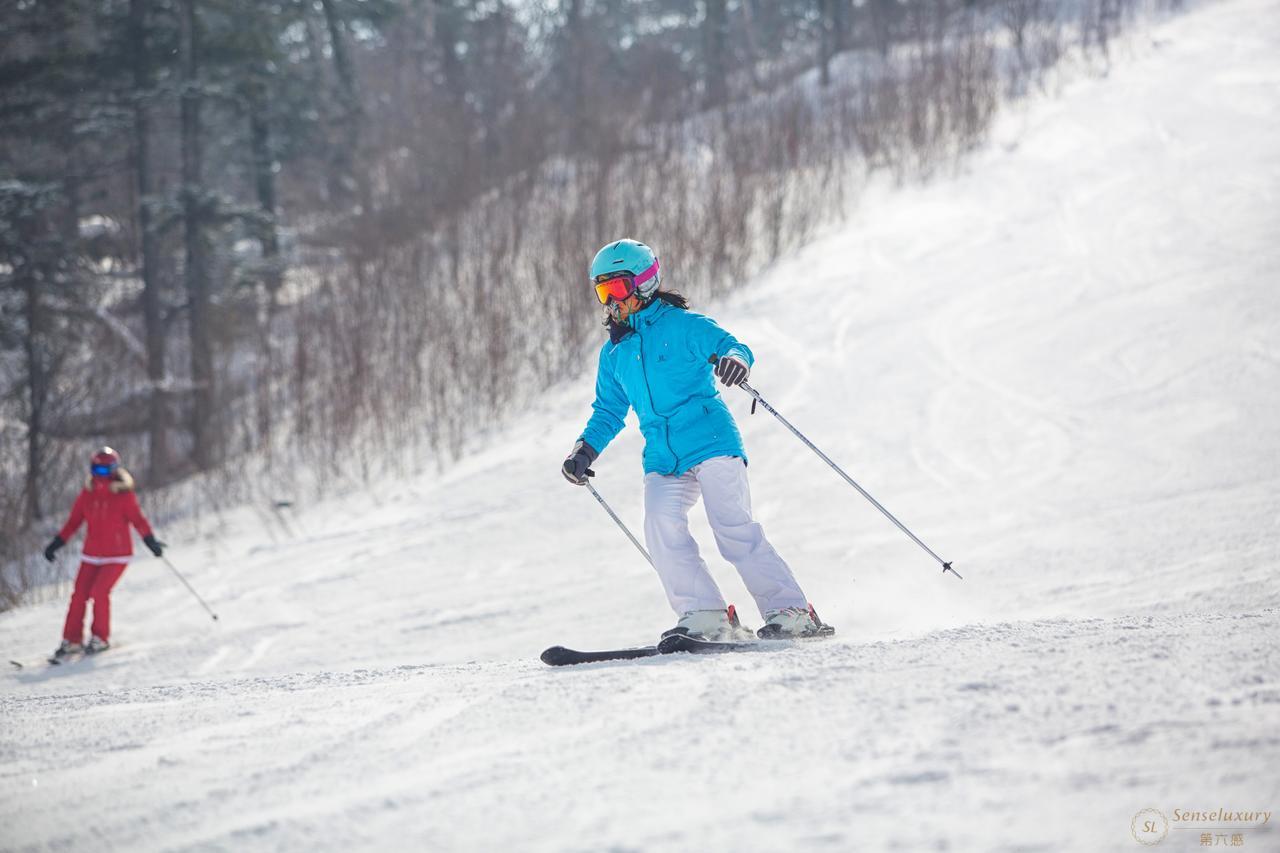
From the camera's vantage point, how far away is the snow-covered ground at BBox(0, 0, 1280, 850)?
2205 millimetres

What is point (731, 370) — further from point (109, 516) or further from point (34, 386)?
point (34, 386)

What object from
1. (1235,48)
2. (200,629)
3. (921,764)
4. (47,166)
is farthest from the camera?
(1235,48)

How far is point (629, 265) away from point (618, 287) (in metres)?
0.10

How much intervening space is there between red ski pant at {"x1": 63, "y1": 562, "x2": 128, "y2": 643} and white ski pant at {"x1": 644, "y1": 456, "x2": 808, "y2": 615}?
491cm

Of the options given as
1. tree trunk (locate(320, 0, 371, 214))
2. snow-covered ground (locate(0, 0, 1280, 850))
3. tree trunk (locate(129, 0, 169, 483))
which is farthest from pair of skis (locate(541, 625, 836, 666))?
tree trunk (locate(320, 0, 371, 214))

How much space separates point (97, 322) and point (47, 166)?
3015 mm

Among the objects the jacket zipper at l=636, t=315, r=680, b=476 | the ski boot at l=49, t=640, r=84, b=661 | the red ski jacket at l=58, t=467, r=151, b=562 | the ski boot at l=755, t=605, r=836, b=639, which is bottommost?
the ski boot at l=49, t=640, r=84, b=661

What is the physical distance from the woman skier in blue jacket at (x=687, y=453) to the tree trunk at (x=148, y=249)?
12.7 metres

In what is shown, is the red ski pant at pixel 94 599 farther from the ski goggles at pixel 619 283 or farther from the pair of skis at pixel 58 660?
the ski goggles at pixel 619 283

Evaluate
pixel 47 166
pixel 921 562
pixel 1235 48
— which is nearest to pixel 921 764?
pixel 921 562

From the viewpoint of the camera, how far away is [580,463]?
176 inches

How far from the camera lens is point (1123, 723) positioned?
2367 mm

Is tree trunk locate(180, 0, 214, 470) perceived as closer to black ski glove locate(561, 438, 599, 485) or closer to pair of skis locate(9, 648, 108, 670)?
pair of skis locate(9, 648, 108, 670)

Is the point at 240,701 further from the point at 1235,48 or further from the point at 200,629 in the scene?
the point at 1235,48
